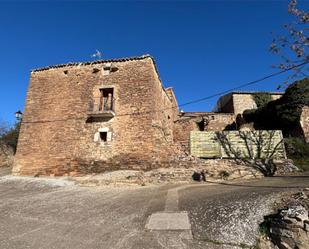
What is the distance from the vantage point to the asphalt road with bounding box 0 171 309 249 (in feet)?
13.1

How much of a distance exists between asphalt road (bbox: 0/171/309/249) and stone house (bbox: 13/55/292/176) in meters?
2.98

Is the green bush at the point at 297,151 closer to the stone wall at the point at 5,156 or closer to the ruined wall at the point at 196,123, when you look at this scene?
the ruined wall at the point at 196,123

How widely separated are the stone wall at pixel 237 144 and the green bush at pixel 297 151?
57 centimetres

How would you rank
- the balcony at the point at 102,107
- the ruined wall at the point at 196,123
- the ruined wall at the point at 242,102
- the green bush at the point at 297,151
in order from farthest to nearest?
the ruined wall at the point at 242,102 → the ruined wall at the point at 196,123 → the balcony at the point at 102,107 → the green bush at the point at 297,151

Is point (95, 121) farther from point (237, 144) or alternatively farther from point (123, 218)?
point (237, 144)

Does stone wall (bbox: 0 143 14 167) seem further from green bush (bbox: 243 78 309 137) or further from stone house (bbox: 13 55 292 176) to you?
green bush (bbox: 243 78 309 137)

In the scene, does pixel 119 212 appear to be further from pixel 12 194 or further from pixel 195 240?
pixel 12 194

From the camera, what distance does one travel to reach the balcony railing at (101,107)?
11.2m

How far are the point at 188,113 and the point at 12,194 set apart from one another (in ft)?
52.9

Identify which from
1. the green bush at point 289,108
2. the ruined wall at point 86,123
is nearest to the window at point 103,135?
the ruined wall at point 86,123

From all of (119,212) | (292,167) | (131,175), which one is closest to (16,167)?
(131,175)

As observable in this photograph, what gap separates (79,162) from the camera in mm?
10945

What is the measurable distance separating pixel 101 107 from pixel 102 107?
5 centimetres

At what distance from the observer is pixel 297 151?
10.8 m
